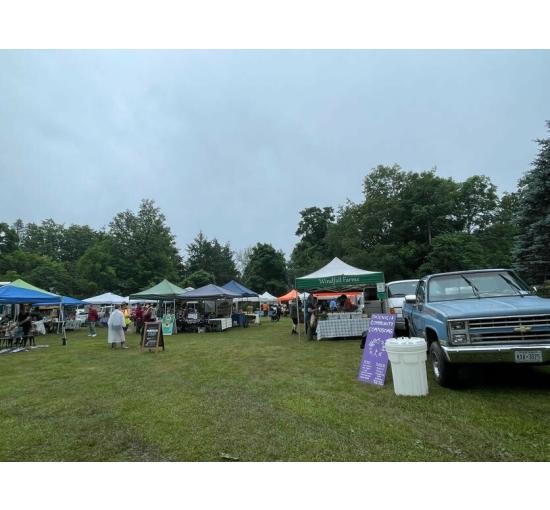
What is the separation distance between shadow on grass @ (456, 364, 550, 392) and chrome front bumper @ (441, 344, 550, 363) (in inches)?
30.4

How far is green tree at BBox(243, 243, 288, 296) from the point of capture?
188 ft

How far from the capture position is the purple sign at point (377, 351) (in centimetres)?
574

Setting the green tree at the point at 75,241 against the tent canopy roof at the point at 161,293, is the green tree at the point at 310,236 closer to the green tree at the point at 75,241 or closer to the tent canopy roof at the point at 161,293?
the tent canopy roof at the point at 161,293

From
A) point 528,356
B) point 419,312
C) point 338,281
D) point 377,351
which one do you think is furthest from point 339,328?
point 528,356

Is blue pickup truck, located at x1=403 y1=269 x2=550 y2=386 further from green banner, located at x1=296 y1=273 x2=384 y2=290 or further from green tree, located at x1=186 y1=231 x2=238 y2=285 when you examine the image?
green tree, located at x1=186 y1=231 x2=238 y2=285

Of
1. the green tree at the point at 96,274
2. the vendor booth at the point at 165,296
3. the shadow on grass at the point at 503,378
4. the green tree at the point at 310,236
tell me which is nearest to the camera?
the shadow on grass at the point at 503,378

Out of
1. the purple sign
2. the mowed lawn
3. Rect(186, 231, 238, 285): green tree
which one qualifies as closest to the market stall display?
the mowed lawn

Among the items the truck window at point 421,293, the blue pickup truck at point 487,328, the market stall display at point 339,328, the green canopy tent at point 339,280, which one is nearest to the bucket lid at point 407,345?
the blue pickup truck at point 487,328

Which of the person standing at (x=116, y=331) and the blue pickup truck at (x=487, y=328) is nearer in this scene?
the blue pickup truck at (x=487, y=328)

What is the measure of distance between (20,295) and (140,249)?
45.9 metres

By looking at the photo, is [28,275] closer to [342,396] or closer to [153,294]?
[153,294]

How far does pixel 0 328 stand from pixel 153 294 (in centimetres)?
681

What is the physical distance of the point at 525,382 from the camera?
5.42 m

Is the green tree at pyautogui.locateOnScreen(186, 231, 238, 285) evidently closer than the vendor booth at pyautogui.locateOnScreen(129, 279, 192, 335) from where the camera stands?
No
